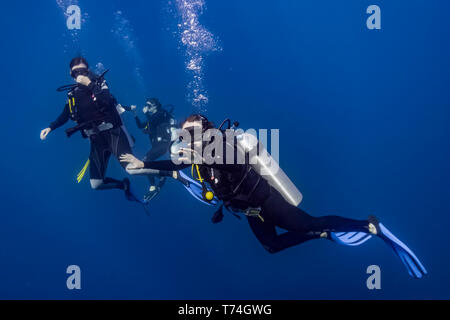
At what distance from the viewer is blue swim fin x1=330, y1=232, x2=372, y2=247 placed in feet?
14.9

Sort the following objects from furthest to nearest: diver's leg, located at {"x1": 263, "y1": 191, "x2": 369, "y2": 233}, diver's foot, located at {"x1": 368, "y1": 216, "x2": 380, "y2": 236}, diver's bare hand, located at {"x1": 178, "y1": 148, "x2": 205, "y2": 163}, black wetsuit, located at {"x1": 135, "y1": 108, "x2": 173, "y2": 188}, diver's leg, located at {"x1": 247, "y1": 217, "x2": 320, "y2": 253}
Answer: black wetsuit, located at {"x1": 135, "y1": 108, "x2": 173, "y2": 188} < diver's leg, located at {"x1": 247, "y1": 217, "x2": 320, "y2": 253} < diver's foot, located at {"x1": 368, "y1": 216, "x2": 380, "y2": 236} < diver's leg, located at {"x1": 263, "y1": 191, "x2": 369, "y2": 233} < diver's bare hand, located at {"x1": 178, "y1": 148, "x2": 205, "y2": 163}

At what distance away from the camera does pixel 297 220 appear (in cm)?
427

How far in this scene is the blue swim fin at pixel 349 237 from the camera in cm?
453

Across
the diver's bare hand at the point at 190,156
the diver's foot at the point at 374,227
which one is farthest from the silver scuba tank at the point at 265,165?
the diver's foot at the point at 374,227

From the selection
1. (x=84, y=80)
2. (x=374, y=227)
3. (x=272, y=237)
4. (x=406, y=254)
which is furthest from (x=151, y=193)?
(x=406, y=254)

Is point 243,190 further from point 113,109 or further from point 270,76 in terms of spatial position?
point 270,76

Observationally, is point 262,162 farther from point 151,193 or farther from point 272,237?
point 151,193

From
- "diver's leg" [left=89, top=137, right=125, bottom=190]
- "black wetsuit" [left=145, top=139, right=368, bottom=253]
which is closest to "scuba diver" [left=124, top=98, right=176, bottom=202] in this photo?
"diver's leg" [left=89, top=137, right=125, bottom=190]

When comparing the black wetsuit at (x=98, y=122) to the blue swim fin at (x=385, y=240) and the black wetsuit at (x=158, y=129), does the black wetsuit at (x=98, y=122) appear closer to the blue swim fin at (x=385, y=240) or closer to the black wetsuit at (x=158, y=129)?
the black wetsuit at (x=158, y=129)

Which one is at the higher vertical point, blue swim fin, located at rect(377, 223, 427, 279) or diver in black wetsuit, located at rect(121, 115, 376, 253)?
diver in black wetsuit, located at rect(121, 115, 376, 253)

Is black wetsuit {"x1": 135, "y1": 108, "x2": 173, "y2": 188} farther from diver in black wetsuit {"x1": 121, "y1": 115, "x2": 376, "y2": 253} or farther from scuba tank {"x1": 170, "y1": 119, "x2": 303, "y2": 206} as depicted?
scuba tank {"x1": 170, "y1": 119, "x2": 303, "y2": 206}

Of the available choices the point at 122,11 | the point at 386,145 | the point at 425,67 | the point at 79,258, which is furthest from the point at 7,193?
the point at 425,67

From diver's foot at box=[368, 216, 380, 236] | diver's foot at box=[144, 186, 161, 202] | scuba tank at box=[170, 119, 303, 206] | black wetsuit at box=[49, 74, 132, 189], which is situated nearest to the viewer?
scuba tank at box=[170, 119, 303, 206]

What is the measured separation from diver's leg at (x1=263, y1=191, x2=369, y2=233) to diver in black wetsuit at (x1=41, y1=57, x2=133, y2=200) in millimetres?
3542
